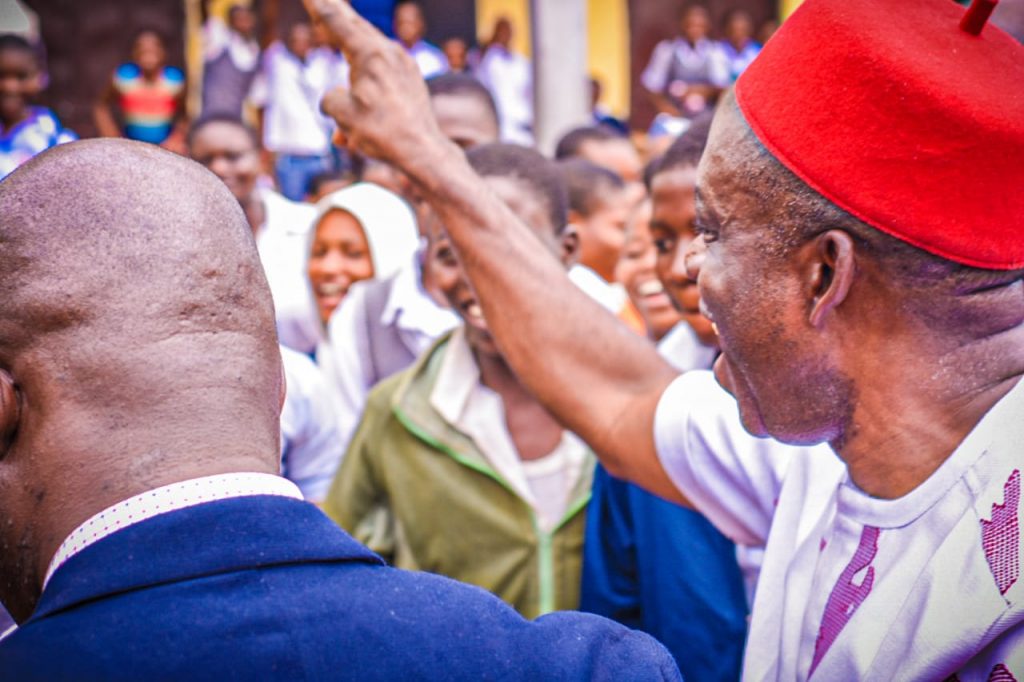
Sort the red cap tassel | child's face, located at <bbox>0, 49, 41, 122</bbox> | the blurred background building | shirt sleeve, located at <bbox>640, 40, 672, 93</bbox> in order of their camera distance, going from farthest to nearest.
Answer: the blurred background building → shirt sleeve, located at <bbox>640, 40, 672, 93</bbox> → child's face, located at <bbox>0, 49, 41, 122</bbox> → the red cap tassel

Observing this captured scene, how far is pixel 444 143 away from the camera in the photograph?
83.0 inches

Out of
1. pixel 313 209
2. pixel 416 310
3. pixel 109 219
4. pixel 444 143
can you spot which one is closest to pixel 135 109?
pixel 313 209

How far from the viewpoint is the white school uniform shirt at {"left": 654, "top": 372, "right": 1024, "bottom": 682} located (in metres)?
1.33

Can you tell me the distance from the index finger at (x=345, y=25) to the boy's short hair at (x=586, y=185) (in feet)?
8.76

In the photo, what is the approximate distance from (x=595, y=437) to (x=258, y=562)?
3.44 ft

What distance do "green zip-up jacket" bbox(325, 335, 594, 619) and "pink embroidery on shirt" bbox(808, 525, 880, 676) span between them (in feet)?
3.73

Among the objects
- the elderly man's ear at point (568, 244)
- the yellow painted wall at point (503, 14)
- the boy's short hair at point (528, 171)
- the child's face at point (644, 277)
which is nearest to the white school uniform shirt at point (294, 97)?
the yellow painted wall at point (503, 14)

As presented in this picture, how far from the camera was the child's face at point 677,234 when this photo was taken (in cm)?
278

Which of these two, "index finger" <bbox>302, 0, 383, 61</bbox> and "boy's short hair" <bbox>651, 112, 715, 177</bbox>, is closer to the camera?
"index finger" <bbox>302, 0, 383, 61</bbox>

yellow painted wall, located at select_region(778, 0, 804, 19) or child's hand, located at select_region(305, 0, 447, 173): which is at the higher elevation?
child's hand, located at select_region(305, 0, 447, 173)

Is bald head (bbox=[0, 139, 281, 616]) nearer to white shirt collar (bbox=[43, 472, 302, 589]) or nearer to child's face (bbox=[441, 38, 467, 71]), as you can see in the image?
white shirt collar (bbox=[43, 472, 302, 589])

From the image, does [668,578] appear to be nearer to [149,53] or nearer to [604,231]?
[604,231]

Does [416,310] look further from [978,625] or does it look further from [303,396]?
[978,625]

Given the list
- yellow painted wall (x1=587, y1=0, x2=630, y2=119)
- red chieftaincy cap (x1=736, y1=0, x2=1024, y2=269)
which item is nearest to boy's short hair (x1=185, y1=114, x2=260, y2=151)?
red chieftaincy cap (x1=736, y1=0, x2=1024, y2=269)
